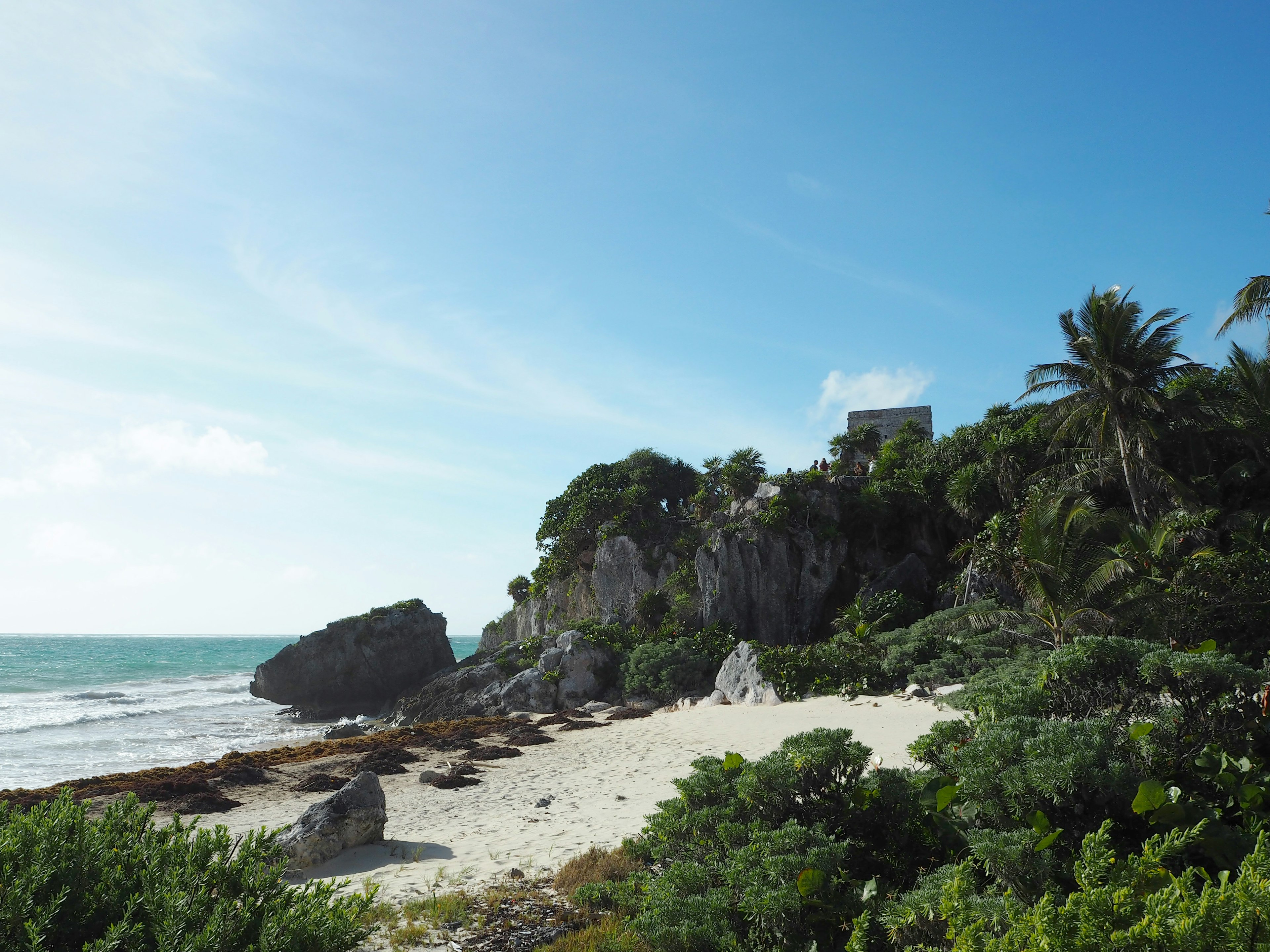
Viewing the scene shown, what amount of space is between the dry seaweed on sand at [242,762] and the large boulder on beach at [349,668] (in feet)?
47.1

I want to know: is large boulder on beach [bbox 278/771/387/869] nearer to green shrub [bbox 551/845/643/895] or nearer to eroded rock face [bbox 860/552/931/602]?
green shrub [bbox 551/845/643/895]

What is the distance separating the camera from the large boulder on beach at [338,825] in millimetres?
7781

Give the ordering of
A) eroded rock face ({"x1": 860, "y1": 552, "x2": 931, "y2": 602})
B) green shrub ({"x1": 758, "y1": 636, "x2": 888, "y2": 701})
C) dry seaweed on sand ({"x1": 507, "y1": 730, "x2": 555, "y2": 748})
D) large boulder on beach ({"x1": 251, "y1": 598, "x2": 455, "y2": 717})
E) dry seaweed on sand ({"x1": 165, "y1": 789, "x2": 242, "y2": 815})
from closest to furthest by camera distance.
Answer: dry seaweed on sand ({"x1": 165, "y1": 789, "x2": 242, "y2": 815}) < dry seaweed on sand ({"x1": 507, "y1": 730, "x2": 555, "y2": 748}) < green shrub ({"x1": 758, "y1": 636, "x2": 888, "y2": 701}) < eroded rock face ({"x1": 860, "y1": 552, "x2": 931, "y2": 602}) < large boulder on beach ({"x1": 251, "y1": 598, "x2": 455, "y2": 717})

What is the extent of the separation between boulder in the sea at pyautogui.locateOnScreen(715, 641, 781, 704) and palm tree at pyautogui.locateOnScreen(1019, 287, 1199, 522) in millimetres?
11103

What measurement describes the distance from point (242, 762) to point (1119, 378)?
2435 centimetres

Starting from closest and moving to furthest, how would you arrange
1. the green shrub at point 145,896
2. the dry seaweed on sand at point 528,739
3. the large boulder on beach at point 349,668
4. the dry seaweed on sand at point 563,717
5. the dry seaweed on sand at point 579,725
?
the green shrub at point 145,896 < the dry seaweed on sand at point 528,739 < the dry seaweed on sand at point 579,725 < the dry seaweed on sand at point 563,717 < the large boulder on beach at point 349,668

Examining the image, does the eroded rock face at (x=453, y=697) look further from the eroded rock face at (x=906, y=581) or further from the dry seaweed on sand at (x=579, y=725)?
the eroded rock face at (x=906, y=581)

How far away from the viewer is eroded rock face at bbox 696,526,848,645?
26250 millimetres

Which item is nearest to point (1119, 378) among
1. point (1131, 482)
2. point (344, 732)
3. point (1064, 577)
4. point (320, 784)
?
point (1131, 482)

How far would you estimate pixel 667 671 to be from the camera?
22.5 meters

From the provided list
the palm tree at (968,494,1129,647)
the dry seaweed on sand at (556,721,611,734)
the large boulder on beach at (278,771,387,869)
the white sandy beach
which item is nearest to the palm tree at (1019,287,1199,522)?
the palm tree at (968,494,1129,647)

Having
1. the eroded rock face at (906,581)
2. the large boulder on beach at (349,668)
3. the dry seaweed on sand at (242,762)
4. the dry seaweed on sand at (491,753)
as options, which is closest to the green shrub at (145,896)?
the dry seaweed on sand at (242,762)

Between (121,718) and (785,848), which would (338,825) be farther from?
(121,718)

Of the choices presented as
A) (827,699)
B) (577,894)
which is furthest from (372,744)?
(577,894)
